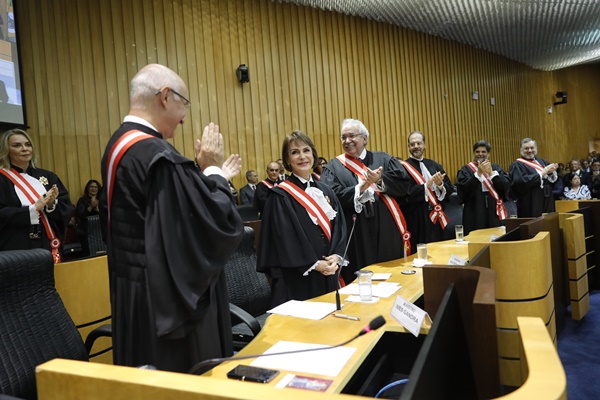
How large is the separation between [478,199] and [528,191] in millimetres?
1104

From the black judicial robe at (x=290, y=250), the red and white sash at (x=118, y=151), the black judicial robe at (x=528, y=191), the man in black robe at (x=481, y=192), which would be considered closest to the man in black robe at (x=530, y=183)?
the black judicial robe at (x=528, y=191)

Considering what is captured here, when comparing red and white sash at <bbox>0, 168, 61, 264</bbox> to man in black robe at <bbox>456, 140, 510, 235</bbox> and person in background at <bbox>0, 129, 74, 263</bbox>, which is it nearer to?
person in background at <bbox>0, 129, 74, 263</bbox>

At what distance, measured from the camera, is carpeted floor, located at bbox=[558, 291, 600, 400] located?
280 centimetres

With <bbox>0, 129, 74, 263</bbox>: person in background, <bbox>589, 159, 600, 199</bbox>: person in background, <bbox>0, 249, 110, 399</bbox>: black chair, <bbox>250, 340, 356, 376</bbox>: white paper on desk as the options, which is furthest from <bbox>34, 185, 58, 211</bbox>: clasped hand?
<bbox>589, 159, 600, 199</bbox>: person in background

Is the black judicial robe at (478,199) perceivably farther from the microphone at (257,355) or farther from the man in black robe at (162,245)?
the man in black robe at (162,245)

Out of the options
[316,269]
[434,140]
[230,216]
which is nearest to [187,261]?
[230,216]

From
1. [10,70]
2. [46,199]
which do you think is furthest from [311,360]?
[10,70]

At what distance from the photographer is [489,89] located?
38.0 feet

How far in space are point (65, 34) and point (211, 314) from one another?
17.2 ft

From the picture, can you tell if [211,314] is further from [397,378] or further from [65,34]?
[65,34]

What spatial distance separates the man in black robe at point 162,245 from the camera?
61.7 inches

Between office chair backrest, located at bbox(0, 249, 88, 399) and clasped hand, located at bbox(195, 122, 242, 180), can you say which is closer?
office chair backrest, located at bbox(0, 249, 88, 399)

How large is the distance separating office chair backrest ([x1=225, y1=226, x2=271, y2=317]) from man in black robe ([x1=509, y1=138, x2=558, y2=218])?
4.53 meters

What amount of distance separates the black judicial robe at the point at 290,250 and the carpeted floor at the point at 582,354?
160cm
